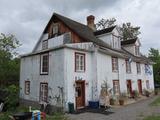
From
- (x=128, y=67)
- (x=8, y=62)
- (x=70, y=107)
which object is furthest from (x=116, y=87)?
(x=8, y=62)

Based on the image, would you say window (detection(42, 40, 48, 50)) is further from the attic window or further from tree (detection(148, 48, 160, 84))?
tree (detection(148, 48, 160, 84))

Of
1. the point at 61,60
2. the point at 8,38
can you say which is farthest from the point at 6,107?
the point at 8,38

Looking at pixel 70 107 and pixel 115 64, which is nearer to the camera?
pixel 70 107

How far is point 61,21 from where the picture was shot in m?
20.1

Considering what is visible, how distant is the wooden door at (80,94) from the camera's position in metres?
14.8

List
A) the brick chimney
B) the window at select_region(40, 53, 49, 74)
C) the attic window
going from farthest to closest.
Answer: the brick chimney < the attic window < the window at select_region(40, 53, 49, 74)

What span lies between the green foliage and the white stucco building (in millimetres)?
733

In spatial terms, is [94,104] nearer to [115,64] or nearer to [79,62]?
[79,62]

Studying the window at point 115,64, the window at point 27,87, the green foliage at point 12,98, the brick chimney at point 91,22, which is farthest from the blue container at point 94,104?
the brick chimney at point 91,22

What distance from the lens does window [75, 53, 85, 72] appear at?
1518cm

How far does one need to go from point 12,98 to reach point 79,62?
340 inches

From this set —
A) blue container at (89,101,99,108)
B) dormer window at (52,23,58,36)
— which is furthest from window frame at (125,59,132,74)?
dormer window at (52,23,58,36)

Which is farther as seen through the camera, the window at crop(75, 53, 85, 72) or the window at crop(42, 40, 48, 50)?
the window at crop(42, 40, 48, 50)

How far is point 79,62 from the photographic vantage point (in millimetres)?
15469
